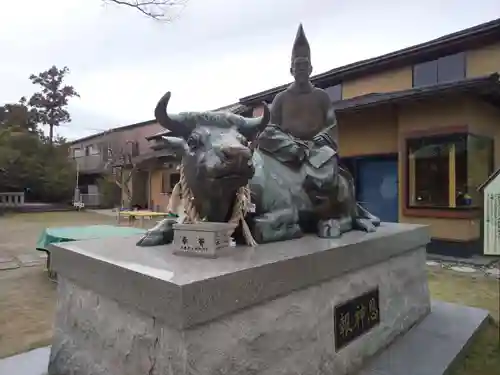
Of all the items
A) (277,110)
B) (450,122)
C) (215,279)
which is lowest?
(215,279)

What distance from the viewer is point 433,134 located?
7.65 meters

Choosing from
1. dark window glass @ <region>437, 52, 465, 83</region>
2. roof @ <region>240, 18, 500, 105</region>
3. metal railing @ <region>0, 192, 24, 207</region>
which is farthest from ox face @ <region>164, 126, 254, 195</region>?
metal railing @ <region>0, 192, 24, 207</region>

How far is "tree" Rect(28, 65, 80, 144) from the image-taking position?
88.6 ft

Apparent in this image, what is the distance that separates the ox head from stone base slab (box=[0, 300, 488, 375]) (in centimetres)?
150

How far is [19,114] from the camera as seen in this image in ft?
79.5

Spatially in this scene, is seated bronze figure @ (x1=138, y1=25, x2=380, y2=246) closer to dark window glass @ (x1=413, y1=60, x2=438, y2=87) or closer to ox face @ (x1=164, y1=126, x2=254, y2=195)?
ox face @ (x1=164, y1=126, x2=254, y2=195)

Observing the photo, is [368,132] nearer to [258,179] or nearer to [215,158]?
[258,179]

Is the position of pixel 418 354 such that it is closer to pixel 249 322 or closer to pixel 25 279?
pixel 249 322

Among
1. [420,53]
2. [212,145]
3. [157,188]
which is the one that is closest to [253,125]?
[212,145]

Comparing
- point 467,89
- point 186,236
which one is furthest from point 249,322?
point 467,89

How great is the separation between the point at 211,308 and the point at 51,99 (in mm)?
30332

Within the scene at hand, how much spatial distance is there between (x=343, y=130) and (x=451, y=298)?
5602 millimetres

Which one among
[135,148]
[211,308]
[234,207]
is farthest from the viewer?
[135,148]

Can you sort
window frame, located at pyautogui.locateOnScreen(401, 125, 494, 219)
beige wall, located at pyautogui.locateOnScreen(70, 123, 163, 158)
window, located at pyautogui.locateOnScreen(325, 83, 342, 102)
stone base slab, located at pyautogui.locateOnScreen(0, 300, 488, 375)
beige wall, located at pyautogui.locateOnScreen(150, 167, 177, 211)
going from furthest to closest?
beige wall, located at pyautogui.locateOnScreen(70, 123, 163, 158) → beige wall, located at pyautogui.locateOnScreen(150, 167, 177, 211) → window, located at pyautogui.locateOnScreen(325, 83, 342, 102) → window frame, located at pyautogui.locateOnScreen(401, 125, 494, 219) → stone base slab, located at pyautogui.locateOnScreen(0, 300, 488, 375)
